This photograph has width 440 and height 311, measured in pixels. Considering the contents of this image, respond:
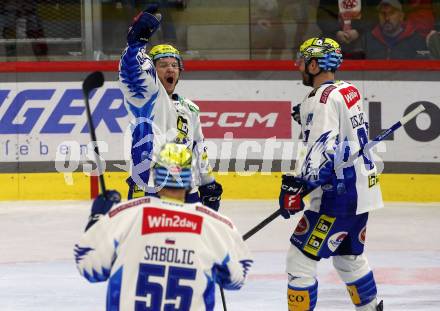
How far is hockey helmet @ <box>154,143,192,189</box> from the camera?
4.11 meters

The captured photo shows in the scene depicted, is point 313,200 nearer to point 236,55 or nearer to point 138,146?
point 138,146

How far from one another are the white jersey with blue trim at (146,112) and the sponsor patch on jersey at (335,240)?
35.2 inches

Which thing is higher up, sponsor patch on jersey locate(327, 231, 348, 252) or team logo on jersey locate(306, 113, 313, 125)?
team logo on jersey locate(306, 113, 313, 125)

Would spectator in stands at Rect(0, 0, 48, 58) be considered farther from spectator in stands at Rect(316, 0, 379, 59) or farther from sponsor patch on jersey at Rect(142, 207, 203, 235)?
sponsor patch on jersey at Rect(142, 207, 203, 235)

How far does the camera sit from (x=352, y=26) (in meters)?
10.7

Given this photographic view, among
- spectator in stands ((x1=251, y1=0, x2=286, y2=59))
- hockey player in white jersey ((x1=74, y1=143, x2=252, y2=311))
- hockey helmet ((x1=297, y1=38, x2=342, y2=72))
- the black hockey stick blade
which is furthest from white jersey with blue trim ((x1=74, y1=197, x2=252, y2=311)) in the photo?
spectator in stands ((x1=251, y1=0, x2=286, y2=59))

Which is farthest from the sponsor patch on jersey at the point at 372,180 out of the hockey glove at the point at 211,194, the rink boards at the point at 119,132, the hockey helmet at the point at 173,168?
the rink boards at the point at 119,132

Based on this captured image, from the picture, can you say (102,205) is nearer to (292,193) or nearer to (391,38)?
(292,193)

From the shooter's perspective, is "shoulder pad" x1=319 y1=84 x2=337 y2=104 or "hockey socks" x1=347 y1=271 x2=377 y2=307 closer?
"shoulder pad" x1=319 y1=84 x2=337 y2=104

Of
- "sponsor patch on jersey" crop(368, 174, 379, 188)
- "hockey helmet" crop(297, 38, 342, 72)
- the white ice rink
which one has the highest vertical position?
"hockey helmet" crop(297, 38, 342, 72)

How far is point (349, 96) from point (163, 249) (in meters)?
2.12

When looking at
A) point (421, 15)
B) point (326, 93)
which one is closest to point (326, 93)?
point (326, 93)

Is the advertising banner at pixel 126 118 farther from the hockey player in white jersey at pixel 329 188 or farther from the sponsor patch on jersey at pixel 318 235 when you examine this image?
the sponsor patch on jersey at pixel 318 235

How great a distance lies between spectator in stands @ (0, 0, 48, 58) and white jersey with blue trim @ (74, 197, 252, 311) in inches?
272
